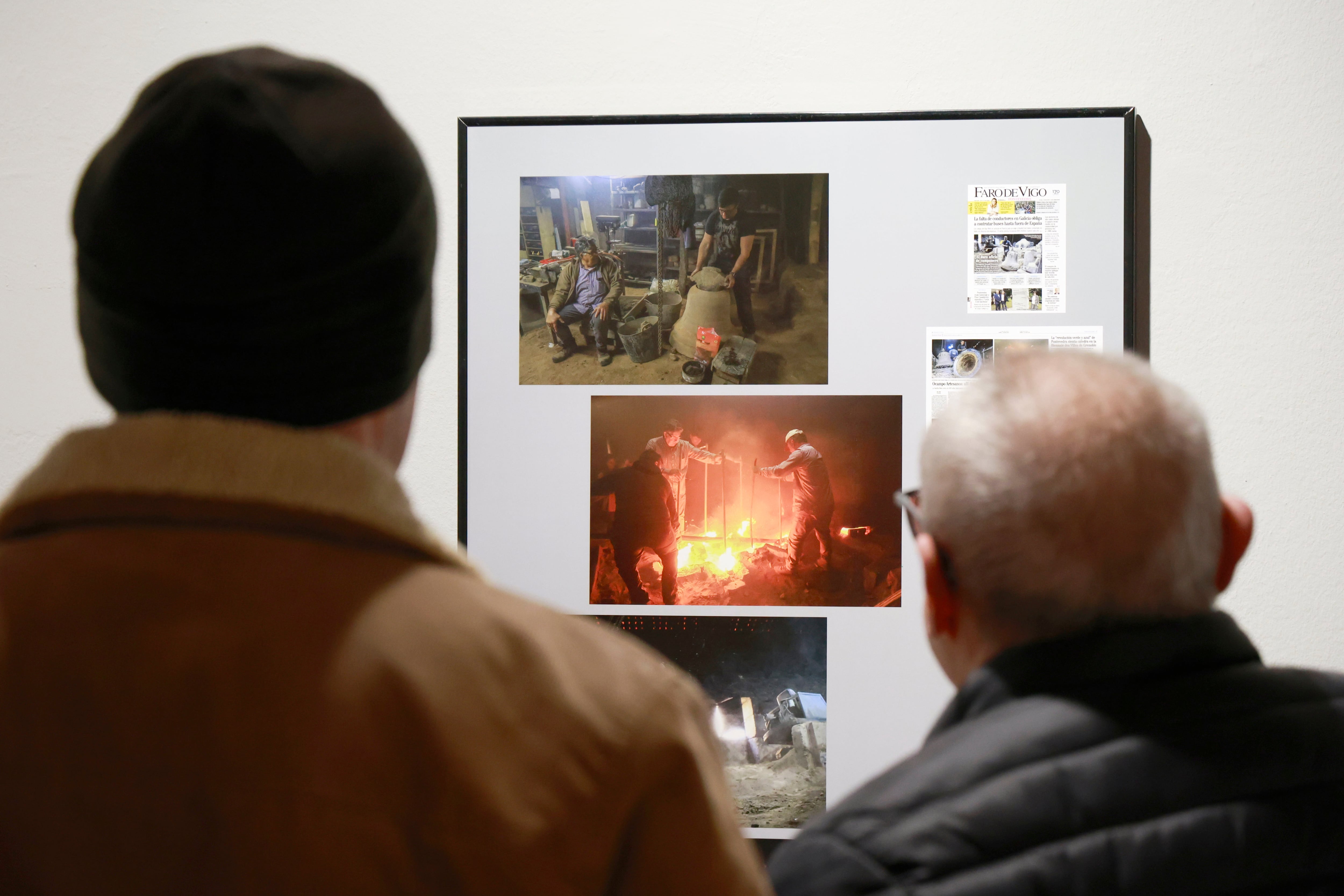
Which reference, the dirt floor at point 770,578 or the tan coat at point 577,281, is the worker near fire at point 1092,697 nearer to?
the dirt floor at point 770,578

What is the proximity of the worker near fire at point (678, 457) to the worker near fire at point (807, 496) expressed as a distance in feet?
0.32

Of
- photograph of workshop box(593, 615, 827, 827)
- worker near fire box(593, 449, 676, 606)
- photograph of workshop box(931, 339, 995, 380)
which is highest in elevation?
photograph of workshop box(931, 339, 995, 380)

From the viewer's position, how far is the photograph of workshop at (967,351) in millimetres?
1193

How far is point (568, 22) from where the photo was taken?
4.10 ft

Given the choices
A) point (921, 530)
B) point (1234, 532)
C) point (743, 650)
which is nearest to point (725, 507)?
point (743, 650)

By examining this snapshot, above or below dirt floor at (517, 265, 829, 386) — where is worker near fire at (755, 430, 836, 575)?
below

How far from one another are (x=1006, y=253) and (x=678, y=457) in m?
0.51

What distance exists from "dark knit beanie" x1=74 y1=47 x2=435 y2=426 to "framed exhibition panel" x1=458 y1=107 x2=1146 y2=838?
79 centimetres

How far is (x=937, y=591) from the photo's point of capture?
0.66 meters

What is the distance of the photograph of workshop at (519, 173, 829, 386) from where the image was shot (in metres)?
1.21

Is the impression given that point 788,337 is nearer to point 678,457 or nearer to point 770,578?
point 678,457

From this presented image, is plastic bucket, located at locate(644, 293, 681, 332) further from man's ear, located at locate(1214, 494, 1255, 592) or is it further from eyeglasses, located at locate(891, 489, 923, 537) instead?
man's ear, located at locate(1214, 494, 1255, 592)

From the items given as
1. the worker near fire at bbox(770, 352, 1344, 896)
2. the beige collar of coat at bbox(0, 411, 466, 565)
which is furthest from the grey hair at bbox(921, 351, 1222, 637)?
the beige collar of coat at bbox(0, 411, 466, 565)

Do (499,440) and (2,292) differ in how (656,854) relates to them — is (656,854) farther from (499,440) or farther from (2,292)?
(2,292)
